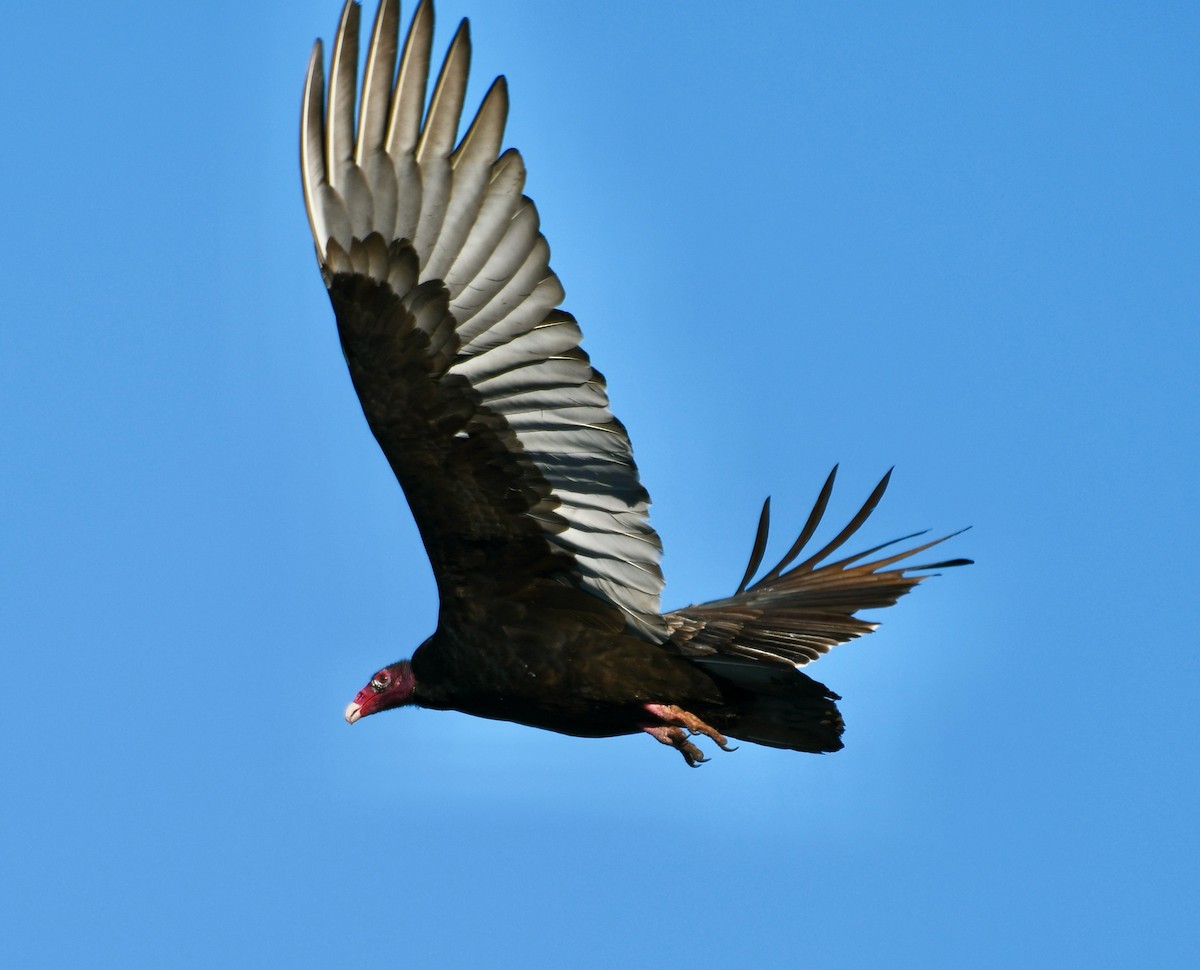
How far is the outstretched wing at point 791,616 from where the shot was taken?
709cm

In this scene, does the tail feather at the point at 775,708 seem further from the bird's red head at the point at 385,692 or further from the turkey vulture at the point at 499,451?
the bird's red head at the point at 385,692

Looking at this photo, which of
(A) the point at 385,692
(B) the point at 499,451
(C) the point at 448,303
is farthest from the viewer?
(A) the point at 385,692

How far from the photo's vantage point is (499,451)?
21.9 feet

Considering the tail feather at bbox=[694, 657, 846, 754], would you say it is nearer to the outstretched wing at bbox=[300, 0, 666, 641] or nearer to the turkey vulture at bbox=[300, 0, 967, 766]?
the turkey vulture at bbox=[300, 0, 967, 766]

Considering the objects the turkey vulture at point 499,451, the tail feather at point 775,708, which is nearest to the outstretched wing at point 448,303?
the turkey vulture at point 499,451

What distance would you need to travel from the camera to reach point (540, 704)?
7.13 metres

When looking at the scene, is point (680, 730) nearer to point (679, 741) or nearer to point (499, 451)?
point (679, 741)

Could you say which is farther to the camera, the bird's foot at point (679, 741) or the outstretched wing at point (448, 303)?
the bird's foot at point (679, 741)

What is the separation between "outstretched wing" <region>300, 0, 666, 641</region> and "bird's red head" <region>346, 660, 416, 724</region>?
1095 millimetres

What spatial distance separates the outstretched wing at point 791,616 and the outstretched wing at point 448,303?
66 cm

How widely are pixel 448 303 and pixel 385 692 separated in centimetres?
207

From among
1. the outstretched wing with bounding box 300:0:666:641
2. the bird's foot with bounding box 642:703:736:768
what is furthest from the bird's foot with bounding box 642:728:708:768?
the outstretched wing with bounding box 300:0:666:641

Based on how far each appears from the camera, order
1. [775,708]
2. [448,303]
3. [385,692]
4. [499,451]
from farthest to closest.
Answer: [385,692] → [775,708] → [499,451] → [448,303]

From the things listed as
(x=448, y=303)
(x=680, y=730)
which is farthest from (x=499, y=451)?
(x=680, y=730)
